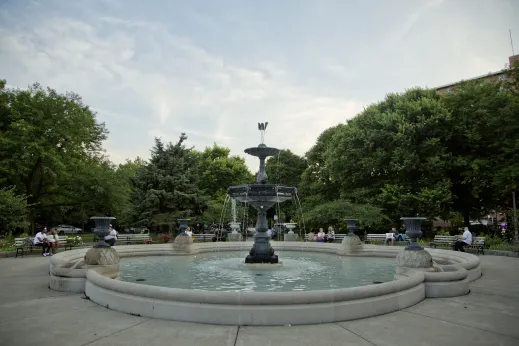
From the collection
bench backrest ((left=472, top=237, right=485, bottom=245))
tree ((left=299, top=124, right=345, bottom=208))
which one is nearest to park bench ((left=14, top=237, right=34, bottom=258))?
bench backrest ((left=472, top=237, right=485, bottom=245))

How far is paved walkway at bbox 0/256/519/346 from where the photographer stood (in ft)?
17.6

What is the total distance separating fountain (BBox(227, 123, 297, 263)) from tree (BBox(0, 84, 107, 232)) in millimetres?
22291

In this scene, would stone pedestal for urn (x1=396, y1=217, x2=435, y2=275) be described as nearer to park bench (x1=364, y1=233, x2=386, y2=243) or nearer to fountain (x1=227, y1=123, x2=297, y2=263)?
fountain (x1=227, y1=123, x2=297, y2=263)

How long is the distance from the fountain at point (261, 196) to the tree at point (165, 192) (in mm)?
17816

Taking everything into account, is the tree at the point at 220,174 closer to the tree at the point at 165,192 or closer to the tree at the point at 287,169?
the tree at the point at 287,169

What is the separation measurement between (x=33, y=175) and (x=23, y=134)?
5056mm

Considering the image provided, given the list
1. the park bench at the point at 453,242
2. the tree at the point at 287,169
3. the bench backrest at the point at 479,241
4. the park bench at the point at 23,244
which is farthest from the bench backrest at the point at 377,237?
the tree at the point at 287,169

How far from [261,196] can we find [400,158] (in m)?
21.4

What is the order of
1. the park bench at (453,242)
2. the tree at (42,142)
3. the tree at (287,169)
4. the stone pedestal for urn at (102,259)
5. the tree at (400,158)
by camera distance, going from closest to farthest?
the stone pedestal for urn at (102,259) → the park bench at (453,242) → the tree at (42,142) → the tree at (400,158) → the tree at (287,169)

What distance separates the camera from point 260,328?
5988mm

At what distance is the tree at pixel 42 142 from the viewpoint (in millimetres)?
29156

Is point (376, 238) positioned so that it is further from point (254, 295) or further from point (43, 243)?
point (254, 295)

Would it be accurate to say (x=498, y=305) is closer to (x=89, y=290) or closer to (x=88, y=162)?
(x=89, y=290)

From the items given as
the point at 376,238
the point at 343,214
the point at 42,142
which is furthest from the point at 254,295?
the point at 42,142
